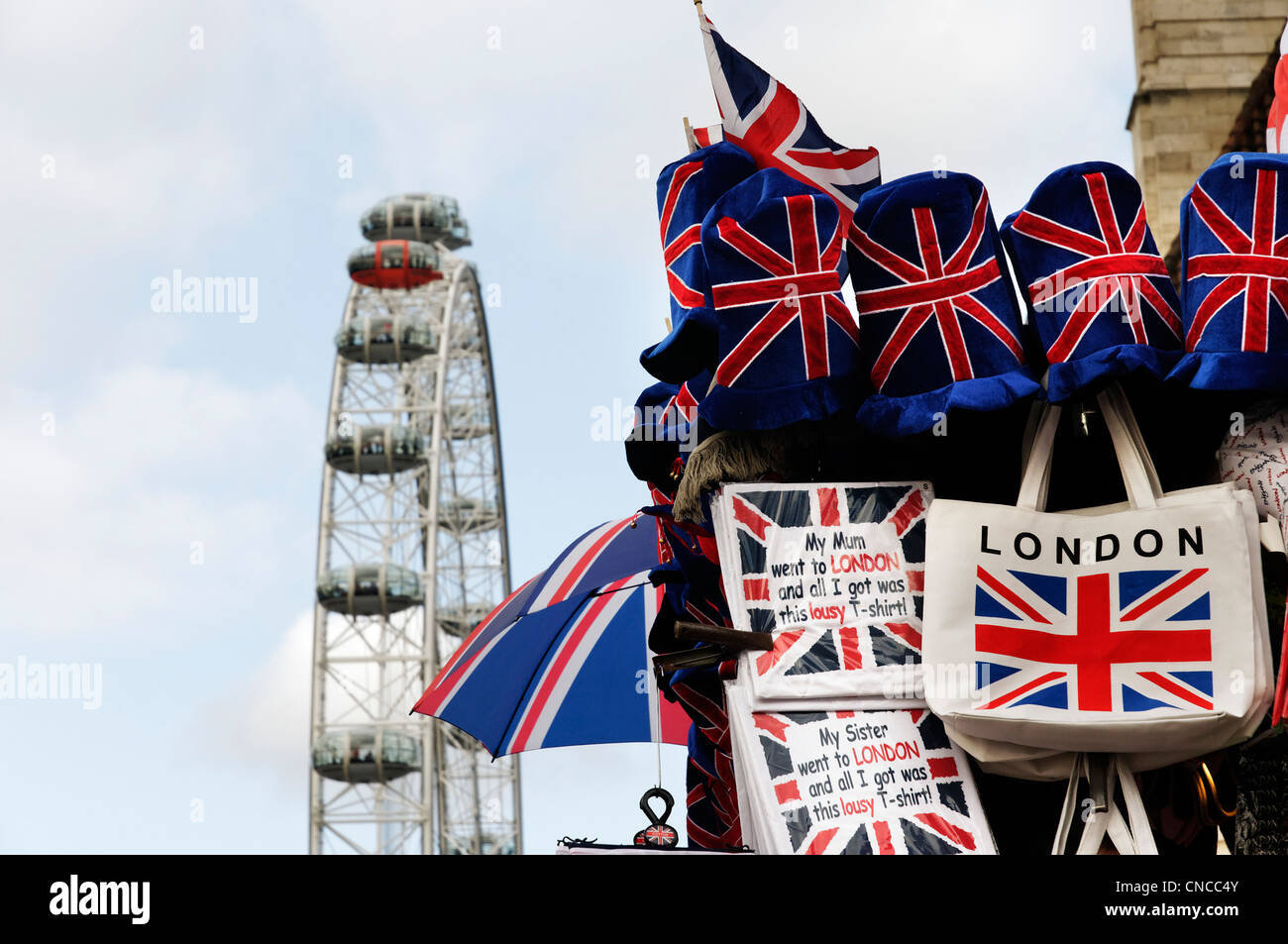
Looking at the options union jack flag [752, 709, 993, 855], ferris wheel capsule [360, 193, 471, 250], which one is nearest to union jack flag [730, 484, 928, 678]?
union jack flag [752, 709, 993, 855]

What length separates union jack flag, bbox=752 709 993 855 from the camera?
4887 millimetres

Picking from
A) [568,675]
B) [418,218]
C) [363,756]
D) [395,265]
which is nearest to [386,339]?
[395,265]

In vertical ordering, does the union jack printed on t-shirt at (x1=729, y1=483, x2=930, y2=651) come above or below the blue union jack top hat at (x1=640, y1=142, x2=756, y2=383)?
below

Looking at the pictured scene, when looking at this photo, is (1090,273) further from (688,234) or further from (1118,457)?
(688,234)

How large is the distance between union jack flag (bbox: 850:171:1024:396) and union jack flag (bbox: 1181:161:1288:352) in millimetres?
544

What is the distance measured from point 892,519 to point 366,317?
134 ft

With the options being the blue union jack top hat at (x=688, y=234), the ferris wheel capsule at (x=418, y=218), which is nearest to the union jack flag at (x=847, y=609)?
the blue union jack top hat at (x=688, y=234)

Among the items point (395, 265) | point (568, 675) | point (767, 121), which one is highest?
point (395, 265)

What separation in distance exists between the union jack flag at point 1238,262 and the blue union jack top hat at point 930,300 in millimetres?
531

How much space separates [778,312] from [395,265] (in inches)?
1646

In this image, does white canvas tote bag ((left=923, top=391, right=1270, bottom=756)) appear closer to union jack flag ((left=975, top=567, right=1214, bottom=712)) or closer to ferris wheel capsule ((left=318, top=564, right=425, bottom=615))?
union jack flag ((left=975, top=567, right=1214, bottom=712))

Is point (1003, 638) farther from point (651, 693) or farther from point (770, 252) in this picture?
point (651, 693)

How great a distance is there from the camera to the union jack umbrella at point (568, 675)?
8977 mm

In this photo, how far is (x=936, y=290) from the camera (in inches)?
204
